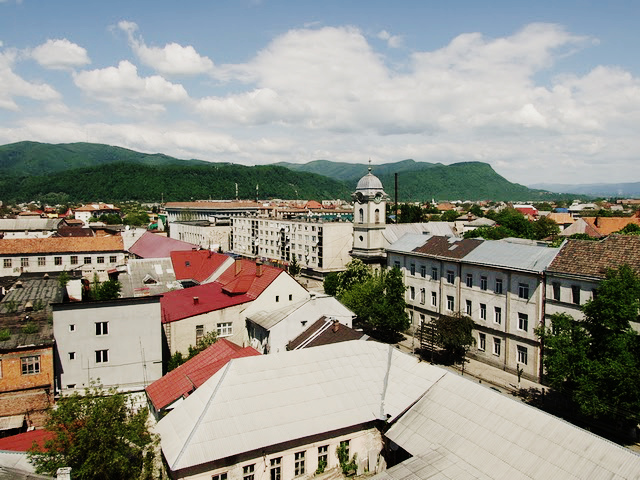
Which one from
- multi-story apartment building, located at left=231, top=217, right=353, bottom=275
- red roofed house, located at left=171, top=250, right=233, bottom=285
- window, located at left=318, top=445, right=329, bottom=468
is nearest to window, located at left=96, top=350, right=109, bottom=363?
window, located at left=318, top=445, right=329, bottom=468

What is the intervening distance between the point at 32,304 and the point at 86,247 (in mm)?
39212

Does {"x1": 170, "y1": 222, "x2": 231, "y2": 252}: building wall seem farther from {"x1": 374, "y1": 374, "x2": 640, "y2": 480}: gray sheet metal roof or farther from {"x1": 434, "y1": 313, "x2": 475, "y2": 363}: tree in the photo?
{"x1": 374, "y1": 374, "x2": 640, "y2": 480}: gray sheet metal roof

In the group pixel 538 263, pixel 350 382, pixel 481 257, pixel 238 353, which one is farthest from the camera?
pixel 481 257

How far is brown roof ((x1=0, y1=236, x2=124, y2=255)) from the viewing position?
65.2 meters

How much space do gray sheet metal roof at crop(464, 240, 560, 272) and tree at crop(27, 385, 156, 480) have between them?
29273 millimetres

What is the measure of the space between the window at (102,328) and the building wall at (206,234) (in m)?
67.0

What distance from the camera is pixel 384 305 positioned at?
4109 centimetres

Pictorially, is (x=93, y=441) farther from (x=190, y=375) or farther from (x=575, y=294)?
(x=575, y=294)

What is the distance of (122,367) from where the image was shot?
32.2 metres

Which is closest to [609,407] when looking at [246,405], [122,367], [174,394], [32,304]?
[246,405]

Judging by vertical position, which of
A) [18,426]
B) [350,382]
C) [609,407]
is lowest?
[18,426]

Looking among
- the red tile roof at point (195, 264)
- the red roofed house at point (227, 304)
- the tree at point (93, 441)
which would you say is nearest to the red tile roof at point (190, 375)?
the tree at point (93, 441)

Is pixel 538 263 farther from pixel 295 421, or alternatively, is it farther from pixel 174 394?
pixel 174 394

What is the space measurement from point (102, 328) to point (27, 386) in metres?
5.89
